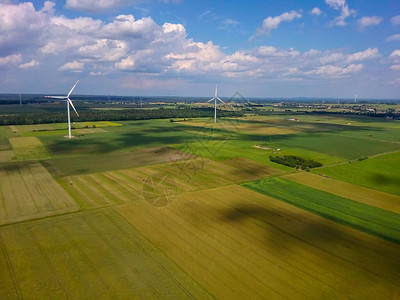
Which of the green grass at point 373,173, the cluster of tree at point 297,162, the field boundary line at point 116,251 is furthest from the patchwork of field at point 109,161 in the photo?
the green grass at point 373,173

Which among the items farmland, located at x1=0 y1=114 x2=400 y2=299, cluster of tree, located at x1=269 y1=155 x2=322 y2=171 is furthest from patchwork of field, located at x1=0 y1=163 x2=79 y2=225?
cluster of tree, located at x1=269 y1=155 x2=322 y2=171

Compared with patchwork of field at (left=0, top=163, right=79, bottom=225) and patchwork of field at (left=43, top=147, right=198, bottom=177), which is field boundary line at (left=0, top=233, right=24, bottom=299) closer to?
patchwork of field at (left=0, top=163, right=79, bottom=225)

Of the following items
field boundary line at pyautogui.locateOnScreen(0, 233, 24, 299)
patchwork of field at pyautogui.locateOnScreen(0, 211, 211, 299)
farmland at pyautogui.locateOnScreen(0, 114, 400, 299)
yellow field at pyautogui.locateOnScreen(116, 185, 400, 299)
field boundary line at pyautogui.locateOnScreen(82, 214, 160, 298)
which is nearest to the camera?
field boundary line at pyautogui.locateOnScreen(0, 233, 24, 299)

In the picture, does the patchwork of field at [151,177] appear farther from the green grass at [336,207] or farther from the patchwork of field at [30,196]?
the green grass at [336,207]

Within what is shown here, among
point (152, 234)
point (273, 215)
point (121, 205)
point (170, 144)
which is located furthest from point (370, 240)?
point (170, 144)

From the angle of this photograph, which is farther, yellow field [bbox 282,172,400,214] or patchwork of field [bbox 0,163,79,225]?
yellow field [bbox 282,172,400,214]

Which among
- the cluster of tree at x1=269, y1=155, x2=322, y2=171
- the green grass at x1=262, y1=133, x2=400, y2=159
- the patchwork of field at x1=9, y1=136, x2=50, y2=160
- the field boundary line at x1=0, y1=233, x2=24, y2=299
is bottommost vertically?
the field boundary line at x1=0, y1=233, x2=24, y2=299
